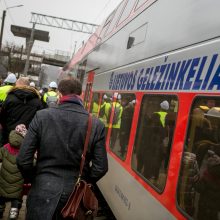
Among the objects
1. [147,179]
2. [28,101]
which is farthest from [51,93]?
[147,179]

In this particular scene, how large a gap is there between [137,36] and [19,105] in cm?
174

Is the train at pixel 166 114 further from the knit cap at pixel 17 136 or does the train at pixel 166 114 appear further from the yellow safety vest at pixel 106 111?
the knit cap at pixel 17 136

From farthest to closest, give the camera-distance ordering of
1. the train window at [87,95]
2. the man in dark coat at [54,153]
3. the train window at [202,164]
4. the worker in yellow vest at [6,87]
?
the train window at [87,95] < the worker in yellow vest at [6,87] < the man in dark coat at [54,153] < the train window at [202,164]

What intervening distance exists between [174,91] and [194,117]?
0.48m

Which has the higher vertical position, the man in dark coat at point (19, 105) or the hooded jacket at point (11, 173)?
the man in dark coat at point (19, 105)

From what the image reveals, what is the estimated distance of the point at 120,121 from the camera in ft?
18.5

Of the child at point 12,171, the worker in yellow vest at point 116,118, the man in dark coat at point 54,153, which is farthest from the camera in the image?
the worker in yellow vest at point 116,118

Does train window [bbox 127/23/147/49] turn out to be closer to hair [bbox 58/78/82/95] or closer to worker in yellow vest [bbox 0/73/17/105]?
hair [bbox 58/78/82/95]

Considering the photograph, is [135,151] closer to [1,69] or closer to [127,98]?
[127,98]

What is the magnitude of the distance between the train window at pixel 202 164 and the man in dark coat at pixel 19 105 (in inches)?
118

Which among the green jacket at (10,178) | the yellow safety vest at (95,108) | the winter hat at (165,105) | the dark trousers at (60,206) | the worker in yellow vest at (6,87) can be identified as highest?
the winter hat at (165,105)

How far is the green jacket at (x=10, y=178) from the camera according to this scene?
4824 millimetres

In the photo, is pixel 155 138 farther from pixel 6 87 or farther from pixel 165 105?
pixel 6 87

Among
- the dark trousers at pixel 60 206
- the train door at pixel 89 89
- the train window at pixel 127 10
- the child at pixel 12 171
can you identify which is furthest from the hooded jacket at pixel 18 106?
the train door at pixel 89 89
